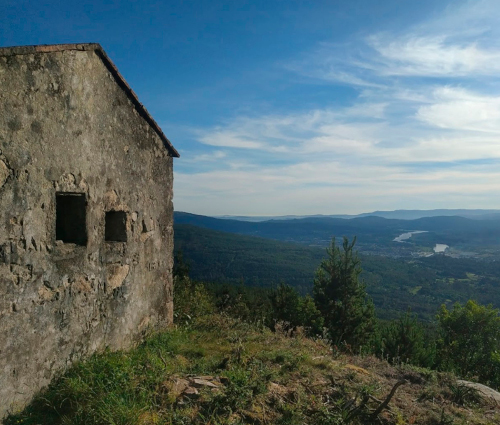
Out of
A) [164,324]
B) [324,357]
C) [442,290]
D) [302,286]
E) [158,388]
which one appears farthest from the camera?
[442,290]

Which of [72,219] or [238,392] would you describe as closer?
[238,392]

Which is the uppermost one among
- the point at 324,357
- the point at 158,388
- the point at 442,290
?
the point at 158,388

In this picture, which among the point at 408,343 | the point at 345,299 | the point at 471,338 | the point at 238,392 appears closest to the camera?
the point at 238,392

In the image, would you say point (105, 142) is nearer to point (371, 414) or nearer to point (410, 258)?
point (371, 414)

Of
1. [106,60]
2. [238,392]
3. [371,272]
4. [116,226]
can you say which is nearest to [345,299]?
[116,226]

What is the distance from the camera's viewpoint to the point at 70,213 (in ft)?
15.7

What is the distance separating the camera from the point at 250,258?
129 metres

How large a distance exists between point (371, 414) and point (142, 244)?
12.9ft

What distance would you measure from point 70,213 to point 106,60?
2010 mm

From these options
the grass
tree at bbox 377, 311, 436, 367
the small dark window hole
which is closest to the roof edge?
the small dark window hole

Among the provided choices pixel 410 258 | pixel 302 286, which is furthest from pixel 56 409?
pixel 410 258

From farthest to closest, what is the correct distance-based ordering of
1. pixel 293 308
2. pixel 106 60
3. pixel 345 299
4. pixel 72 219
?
pixel 293 308 → pixel 345 299 → pixel 106 60 → pixel 72 219

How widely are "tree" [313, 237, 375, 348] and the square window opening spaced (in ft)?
54.7

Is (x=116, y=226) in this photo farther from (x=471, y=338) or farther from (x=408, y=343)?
(x=471, y=338)
